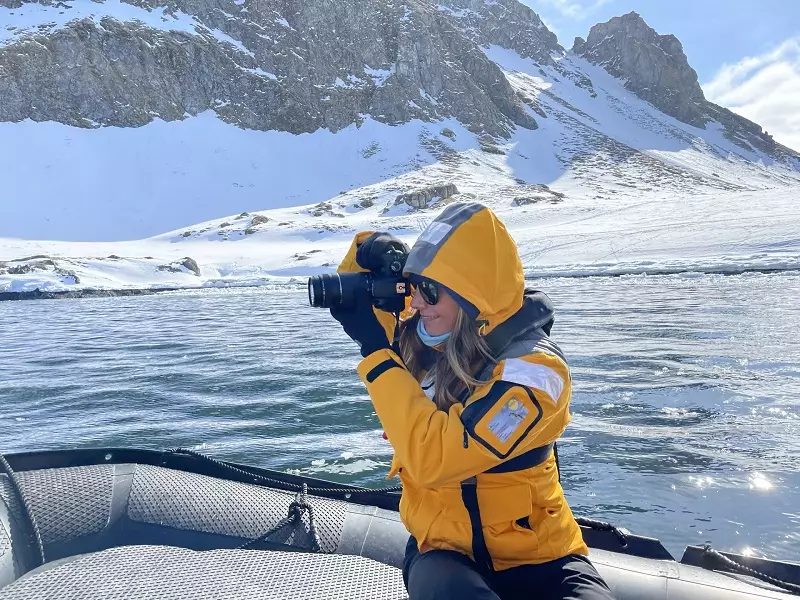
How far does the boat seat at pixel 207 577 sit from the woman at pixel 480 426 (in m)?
0.34

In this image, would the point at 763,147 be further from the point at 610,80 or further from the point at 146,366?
the point at 146,366

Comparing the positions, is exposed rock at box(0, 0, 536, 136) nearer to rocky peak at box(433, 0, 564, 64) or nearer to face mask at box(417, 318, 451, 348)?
rocky peak at box(433, 0, 564, 64)

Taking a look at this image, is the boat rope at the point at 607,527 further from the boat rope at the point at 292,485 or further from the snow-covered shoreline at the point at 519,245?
the snow-covered shoreline at the point at 519,245

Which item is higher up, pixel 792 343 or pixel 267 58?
pixel 267 58

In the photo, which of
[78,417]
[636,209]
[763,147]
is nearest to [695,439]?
[78,417]

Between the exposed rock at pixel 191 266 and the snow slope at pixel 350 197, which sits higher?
the snow slope at pixel 350 197

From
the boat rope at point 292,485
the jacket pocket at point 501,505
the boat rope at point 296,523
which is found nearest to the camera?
the jacket pocket at point 501,505

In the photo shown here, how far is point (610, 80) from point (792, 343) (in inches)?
5666

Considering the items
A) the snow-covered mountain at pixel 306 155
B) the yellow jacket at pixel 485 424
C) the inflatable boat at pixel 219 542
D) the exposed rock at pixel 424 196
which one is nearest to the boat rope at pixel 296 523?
the inflatable boat at pixel 219 542

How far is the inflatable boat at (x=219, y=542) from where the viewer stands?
2.42 m

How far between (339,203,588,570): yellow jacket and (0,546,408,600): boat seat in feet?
1.54

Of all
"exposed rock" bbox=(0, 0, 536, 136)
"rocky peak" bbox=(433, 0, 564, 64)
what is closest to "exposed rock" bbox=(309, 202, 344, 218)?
"exposed rock" bbox=(0, 0, 536, 136)

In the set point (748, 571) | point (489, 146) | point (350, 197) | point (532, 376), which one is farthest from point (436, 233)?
point (489, 146)

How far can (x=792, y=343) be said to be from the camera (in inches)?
393
